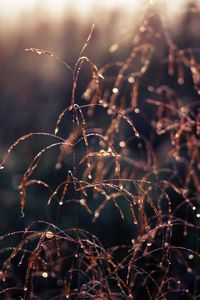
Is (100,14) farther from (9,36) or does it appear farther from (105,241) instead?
(105,241)

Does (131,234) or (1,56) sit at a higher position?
(1,56)

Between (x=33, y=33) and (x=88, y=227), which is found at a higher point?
(x=33, y=33)

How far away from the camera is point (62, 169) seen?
12.5ft

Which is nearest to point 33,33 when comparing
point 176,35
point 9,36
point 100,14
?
point 9,36

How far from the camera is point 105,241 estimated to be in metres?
3.42

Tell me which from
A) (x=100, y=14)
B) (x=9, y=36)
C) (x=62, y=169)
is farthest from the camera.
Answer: (x=9, y=36)

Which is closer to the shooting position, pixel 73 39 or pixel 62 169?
pixel 62 169

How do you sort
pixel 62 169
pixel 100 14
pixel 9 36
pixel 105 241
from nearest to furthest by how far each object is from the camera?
pixel 105 241 → pixel 62 169 → pixel 100 14 → pixel 9 36

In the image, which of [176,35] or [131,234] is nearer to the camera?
[131,234]

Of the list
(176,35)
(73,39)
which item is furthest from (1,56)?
(176,35)

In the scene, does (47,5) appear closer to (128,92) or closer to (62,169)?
(128,92)

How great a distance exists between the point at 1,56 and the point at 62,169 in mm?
1155

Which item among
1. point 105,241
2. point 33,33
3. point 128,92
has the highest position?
point 33,33

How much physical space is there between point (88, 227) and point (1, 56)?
1.60m
